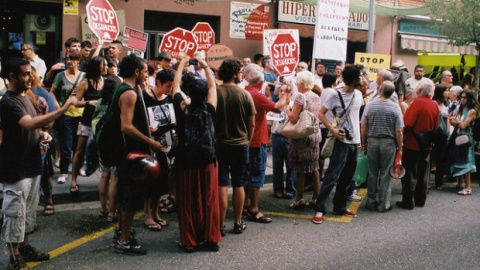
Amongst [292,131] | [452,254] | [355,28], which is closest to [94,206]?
[292,131]

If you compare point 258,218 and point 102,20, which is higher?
point 102,20

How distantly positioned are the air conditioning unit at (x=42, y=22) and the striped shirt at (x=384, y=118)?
809 centimetres

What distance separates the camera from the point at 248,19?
14039 millimetres

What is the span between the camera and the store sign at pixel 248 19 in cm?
1388

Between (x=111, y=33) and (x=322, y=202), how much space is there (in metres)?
4.24

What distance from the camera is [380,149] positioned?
6.75 meters

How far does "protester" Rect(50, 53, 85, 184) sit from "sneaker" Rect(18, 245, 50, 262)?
2.67 meters

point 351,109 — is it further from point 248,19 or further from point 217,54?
point 248,19

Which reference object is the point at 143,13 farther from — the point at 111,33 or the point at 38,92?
the point at 38,92

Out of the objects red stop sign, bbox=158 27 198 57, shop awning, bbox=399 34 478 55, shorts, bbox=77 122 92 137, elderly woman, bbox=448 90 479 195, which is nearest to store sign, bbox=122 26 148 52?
red stop sign, bbox=158 27 198 57

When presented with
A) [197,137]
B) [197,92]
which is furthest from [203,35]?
[197,137]

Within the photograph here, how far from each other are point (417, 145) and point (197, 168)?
11.6 ft

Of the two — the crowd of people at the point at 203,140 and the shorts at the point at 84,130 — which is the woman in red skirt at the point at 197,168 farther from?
the shorts at the point at 84,130

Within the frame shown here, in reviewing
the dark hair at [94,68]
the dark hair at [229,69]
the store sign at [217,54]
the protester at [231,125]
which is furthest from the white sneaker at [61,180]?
the dark hair at [229,69]
